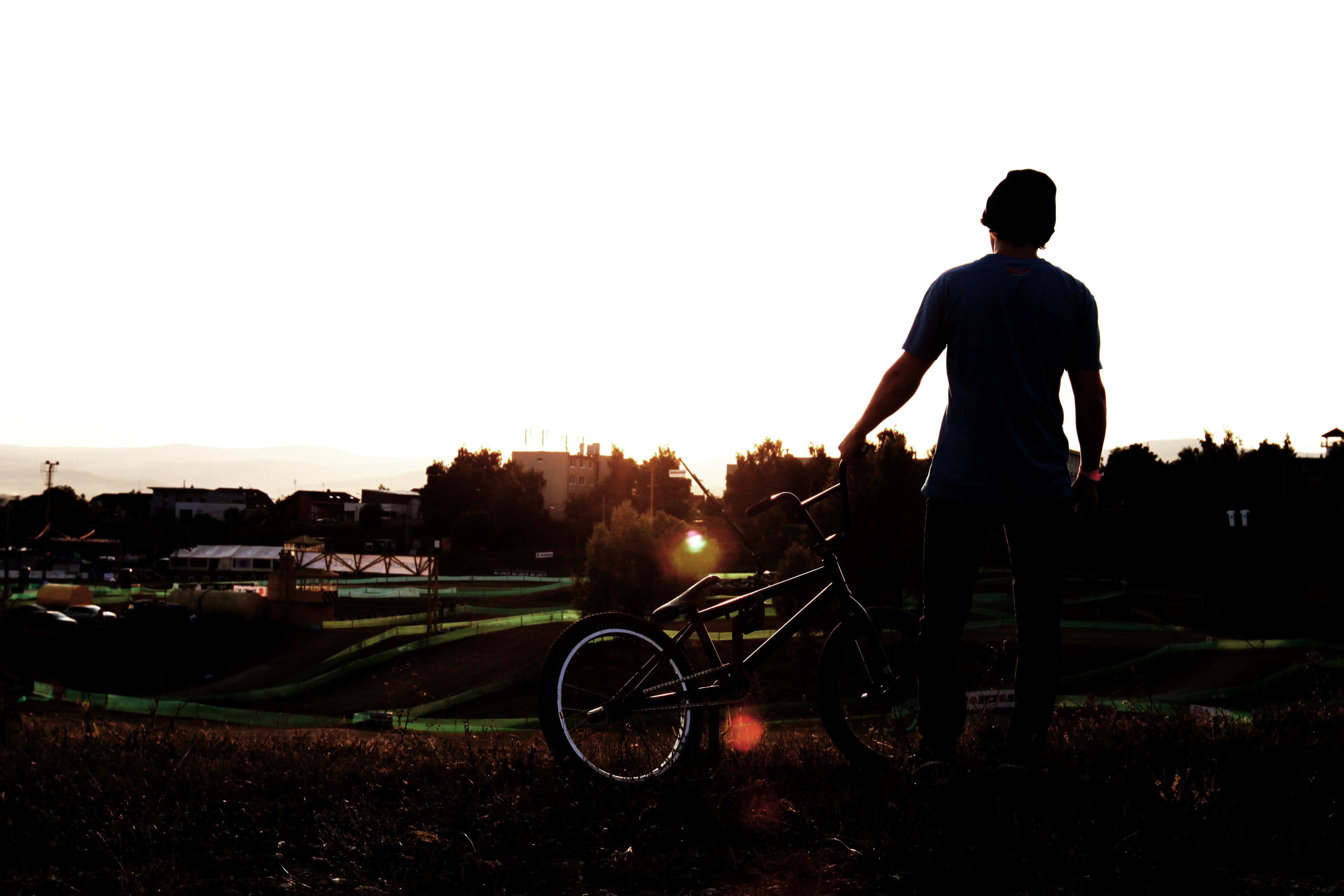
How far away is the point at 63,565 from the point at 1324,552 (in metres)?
108

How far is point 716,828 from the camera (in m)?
3.48

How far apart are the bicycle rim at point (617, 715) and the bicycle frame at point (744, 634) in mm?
50

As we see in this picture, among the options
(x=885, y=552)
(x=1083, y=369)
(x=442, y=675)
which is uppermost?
(x=1083, y=369)

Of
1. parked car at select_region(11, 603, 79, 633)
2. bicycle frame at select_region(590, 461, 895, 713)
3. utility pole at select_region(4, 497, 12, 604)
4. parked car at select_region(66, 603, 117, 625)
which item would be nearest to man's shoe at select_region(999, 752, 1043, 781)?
bicycle frame at select_region(590, 461, 895, 713)

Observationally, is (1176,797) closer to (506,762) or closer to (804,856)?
(804,856)

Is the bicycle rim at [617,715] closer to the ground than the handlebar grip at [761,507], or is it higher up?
closer to the ground

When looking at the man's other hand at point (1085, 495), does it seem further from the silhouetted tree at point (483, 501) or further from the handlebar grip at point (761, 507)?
the silhouetted tree at point (483, 501)

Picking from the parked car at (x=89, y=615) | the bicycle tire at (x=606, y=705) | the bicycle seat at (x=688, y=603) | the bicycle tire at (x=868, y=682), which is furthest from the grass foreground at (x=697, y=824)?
the parked car at (x=89, y=615)

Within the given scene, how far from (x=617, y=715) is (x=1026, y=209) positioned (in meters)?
2.99

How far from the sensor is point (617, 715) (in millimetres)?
4223

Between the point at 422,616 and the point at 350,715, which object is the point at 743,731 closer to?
the point at 350,715

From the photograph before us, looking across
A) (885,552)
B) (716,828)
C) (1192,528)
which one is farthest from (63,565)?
(716,828)

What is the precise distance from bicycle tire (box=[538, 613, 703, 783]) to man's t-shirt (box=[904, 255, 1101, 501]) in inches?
63.7

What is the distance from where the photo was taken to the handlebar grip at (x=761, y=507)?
4176 mm
